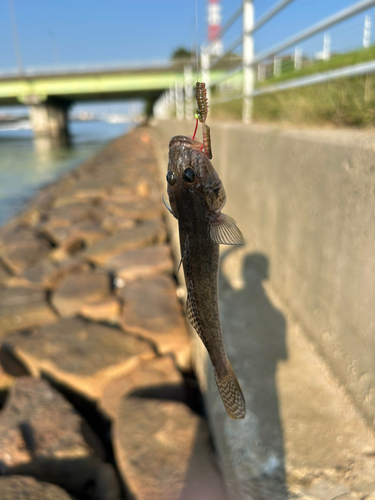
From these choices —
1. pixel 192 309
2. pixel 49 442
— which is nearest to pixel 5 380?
pixel 49 442

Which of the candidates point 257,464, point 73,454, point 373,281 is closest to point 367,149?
point 373,281

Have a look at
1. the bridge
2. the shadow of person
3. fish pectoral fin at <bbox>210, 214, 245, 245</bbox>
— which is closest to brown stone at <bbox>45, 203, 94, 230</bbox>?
the shadow of person

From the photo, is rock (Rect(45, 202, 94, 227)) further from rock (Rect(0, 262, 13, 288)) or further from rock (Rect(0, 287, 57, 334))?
rock (Rect(0, 287, 57, 334))

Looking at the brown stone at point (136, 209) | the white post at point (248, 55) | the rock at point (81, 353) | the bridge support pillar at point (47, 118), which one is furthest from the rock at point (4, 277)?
the bridge support pillar at point (47, 118)

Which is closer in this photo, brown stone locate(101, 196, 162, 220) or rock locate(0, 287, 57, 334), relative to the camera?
rock locate(0, 287, 57, 334)

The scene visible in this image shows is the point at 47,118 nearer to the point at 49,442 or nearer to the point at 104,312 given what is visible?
the point at 104,312

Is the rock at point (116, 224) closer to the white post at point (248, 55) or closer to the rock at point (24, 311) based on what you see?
the rock at point (24, 311)
